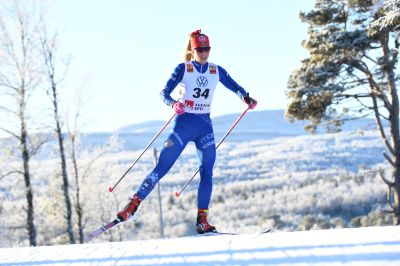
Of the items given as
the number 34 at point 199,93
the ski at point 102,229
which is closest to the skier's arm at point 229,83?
the number 34 at point 199,93

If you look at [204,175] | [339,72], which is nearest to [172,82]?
[204,175]

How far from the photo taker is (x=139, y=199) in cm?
675

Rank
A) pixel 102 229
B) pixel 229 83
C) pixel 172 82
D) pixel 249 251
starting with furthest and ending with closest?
1. pixel 229 83
2. pixel 172 82
3. pixel 102 229
4. pixel 249 251

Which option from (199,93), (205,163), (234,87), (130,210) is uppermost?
(234,87)

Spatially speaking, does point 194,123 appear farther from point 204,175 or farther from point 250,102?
point 250,102

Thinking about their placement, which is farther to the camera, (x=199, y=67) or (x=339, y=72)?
(x=339, y=72)

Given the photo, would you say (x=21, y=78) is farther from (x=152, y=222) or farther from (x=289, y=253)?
(x=152, y=222)

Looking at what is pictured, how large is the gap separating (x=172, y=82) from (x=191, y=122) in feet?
1.71

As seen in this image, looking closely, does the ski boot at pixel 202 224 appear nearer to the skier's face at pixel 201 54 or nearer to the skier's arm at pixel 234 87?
the skier's arm at pixel 234 87

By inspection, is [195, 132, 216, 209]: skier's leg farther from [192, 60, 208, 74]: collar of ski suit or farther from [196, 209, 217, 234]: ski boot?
[192, 60, 208, 74]: collar of ski suit

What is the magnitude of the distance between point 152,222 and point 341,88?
1843 inches

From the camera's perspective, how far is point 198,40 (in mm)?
6812

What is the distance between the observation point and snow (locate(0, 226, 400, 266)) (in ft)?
12.9

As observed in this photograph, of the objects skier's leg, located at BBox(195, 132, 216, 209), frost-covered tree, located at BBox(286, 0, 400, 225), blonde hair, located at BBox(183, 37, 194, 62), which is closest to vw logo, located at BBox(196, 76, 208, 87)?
blonde hair, located at BBox(183, 37, 194, 62)
